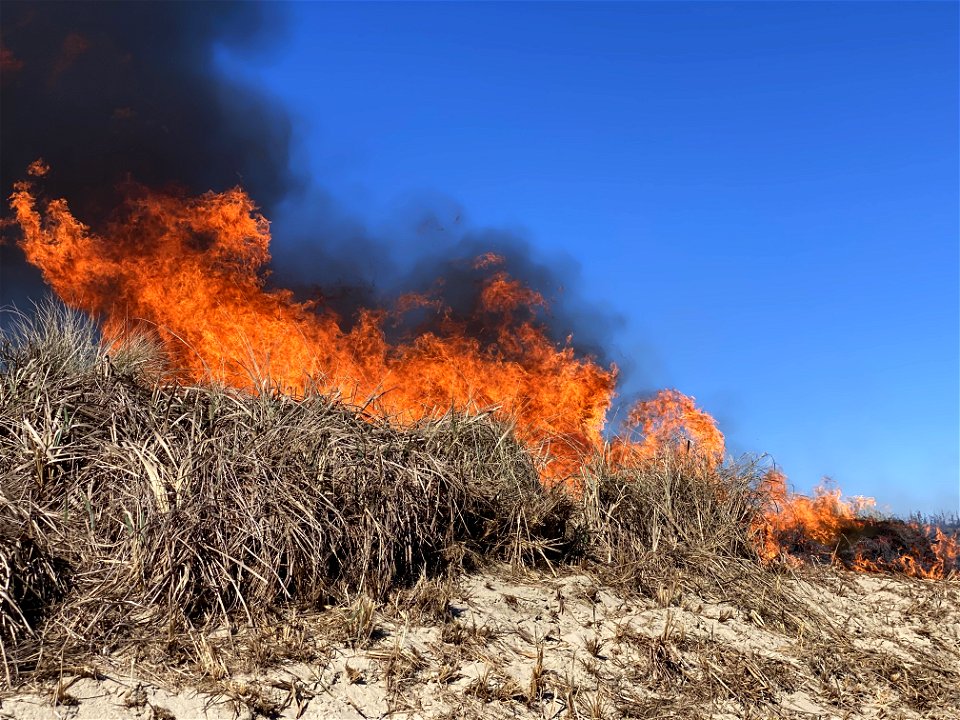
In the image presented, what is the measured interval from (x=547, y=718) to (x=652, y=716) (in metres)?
0.73

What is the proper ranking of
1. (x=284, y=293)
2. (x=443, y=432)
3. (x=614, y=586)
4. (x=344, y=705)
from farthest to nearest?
(x=284, y=293), (x=443, y=432), (x=614, y=586), (x=344, y=705)

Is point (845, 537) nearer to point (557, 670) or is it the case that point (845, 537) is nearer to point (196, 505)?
point (557, 670)

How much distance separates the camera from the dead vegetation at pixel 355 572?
16.6 ft

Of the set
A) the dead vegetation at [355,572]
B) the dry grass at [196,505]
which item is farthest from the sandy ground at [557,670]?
the dry grass at [196,505]

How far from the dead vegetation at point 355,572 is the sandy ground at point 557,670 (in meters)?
0.02

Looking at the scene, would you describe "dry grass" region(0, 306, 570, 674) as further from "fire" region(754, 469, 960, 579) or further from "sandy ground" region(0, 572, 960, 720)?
"fire" region(754, 469, 960, 579)

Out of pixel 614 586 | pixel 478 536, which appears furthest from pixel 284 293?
pixel 614 586

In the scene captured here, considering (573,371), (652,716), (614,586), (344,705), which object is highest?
(573,371)

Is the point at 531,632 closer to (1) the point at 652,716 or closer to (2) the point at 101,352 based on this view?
(1) the point at 652,716

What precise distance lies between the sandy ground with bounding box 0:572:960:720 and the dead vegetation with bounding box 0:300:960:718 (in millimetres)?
21

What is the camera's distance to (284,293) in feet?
43.5

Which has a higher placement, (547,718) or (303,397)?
(303,397)

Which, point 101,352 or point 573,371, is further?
point 573,371

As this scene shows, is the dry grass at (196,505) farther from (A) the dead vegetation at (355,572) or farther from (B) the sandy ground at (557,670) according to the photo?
(B) the sandy ground at (557,670)
